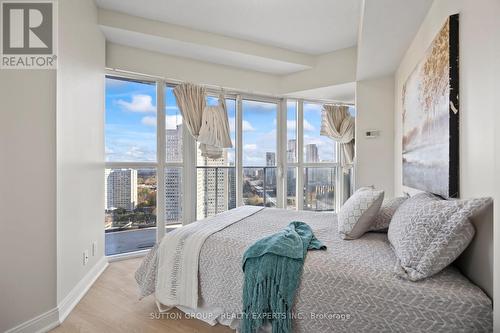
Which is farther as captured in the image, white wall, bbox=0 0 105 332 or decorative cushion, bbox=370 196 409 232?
decorative cushion, bbox=370 196 409 232

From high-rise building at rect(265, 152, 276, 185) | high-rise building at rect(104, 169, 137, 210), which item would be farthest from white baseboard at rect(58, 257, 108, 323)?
high-rise building at rect(265, 152, 276, 185)

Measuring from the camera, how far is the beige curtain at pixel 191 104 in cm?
339

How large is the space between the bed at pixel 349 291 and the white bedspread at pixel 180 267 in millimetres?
44

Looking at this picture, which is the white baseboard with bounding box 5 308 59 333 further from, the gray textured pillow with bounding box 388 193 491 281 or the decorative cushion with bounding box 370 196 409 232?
the decorative cushion with bounding box 370 196 409 232

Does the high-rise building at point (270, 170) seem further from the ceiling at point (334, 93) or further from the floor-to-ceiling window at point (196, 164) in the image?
the ceiling at point (334, 93)

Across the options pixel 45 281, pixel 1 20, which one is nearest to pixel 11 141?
pixel 1 20

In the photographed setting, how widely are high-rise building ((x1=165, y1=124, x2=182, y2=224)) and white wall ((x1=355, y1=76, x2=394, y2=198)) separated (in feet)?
7.98

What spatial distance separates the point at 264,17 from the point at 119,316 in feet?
10.3

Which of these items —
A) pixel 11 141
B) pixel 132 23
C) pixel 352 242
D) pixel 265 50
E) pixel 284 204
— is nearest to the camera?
pixel 11 141

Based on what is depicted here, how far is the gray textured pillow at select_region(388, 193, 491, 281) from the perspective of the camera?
1.17m

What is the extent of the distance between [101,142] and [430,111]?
312 cm

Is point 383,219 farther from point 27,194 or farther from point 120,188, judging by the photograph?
point 120,188

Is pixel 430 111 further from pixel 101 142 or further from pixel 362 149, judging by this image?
pixel 101 142

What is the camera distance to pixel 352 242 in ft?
5.78
